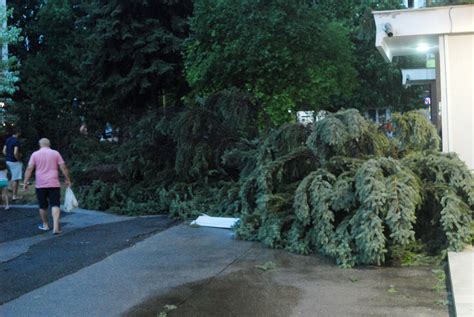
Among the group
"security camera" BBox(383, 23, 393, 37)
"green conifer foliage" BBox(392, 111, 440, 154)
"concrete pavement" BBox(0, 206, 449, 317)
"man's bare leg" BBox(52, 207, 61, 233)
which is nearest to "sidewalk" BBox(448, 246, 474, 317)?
"concrete pavement" BBox(0, 206, 449, 317)

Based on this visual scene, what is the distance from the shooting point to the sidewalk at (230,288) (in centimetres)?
566

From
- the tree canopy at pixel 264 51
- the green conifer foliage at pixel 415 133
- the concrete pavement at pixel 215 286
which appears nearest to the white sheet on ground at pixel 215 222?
the concrete pavement at pixel 215 286

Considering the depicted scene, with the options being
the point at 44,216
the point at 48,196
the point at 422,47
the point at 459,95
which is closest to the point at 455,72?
the point at 459,95

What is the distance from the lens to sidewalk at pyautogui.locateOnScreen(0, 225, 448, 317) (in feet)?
18.6

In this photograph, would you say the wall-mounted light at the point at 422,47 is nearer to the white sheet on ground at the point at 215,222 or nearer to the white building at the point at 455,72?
the white building at the point at 455,72

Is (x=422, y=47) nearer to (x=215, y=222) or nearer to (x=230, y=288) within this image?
(x=215, y=222)

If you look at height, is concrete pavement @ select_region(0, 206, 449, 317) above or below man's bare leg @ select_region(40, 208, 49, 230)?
below

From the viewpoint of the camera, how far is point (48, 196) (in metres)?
10.1

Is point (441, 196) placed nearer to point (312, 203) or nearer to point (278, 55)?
point (312, 203)

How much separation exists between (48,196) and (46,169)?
482 mm

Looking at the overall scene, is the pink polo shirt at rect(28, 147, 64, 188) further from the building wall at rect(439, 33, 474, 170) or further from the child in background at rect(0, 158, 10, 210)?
the building wall at rect(439, 33, 474, 170)

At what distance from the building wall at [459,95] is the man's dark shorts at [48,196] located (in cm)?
674

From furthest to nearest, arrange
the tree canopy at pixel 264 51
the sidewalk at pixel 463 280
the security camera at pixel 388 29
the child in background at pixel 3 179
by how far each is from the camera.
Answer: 1. the tree canopy at pixel 264 51
2. the child in background at pixel 3 179
3. the security camera at pixel 388 29
4. the sidewalk at pixel 463 280

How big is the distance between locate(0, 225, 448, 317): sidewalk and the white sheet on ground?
1.76 m
